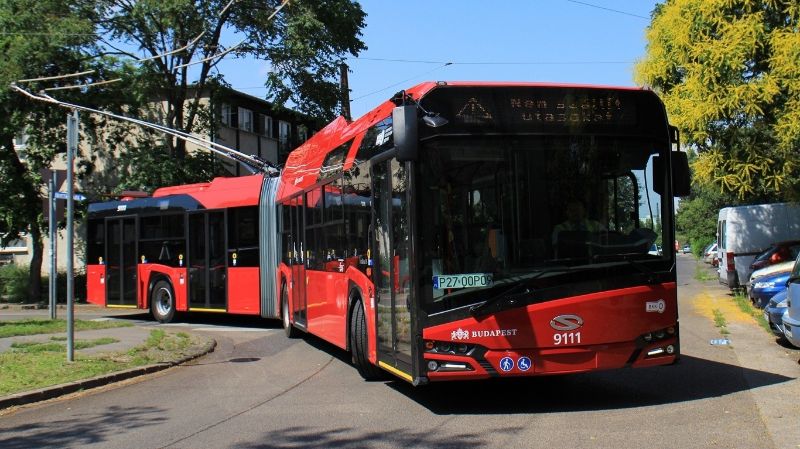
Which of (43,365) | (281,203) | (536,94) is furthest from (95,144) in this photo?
(536,94)

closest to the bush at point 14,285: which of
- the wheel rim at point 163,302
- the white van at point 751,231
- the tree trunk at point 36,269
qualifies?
the tree trunk at point 36,269

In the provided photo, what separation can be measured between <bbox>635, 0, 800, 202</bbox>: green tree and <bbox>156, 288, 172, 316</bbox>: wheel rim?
1247 centimetres

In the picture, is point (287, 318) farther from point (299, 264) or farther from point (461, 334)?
point (461, 334)

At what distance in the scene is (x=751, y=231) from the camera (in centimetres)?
2189

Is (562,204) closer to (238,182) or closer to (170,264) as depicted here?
(238,182)

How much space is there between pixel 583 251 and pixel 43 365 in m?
7.48

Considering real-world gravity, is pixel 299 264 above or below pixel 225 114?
below

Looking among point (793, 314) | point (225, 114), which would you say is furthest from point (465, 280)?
point (225, 114)

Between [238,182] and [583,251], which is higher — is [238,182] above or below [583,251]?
above

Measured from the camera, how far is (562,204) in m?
7.27

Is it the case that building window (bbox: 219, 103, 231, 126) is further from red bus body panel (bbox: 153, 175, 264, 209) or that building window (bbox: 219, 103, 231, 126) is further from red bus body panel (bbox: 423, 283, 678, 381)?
red bus body panel (bbox: 423, 283, 678, 381)

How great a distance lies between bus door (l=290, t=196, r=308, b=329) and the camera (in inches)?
489

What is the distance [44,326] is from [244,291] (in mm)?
4027

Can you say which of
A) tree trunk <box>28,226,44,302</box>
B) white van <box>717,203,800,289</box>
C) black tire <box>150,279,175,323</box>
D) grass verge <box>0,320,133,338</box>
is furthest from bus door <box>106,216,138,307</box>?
white van <box>717,203,800,289</box>
